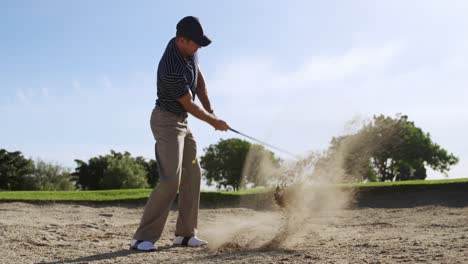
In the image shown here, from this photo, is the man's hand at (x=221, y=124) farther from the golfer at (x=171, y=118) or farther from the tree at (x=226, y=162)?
the tree at (x=226, y=162)

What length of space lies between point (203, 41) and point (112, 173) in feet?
190

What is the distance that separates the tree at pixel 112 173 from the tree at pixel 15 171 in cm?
682

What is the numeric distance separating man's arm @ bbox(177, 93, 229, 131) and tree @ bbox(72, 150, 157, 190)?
181 feet

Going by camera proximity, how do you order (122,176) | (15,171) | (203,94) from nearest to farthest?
(203,94), (15,171), (122,176)

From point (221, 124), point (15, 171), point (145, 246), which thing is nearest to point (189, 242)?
point (145, 246)

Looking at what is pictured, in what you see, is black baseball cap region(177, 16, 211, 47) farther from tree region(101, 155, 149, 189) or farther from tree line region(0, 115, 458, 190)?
tree region(101, 155, 149, 189)

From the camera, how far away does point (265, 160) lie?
8.05 meters

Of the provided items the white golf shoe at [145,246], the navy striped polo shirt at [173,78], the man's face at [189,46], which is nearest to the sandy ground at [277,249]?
the white golf shoe at [145,246]

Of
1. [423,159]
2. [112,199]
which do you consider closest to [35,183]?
[423,159]

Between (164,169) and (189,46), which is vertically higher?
(189,46)

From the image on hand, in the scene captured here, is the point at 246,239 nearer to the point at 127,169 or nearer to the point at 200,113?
the point at 200,113

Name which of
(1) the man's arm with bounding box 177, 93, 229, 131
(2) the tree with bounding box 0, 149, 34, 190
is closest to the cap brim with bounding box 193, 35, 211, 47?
(1) the man's arm with bounding box 177, 93, 229, 131

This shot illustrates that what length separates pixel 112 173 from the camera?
6262cm

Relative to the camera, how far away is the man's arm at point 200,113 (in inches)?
248
